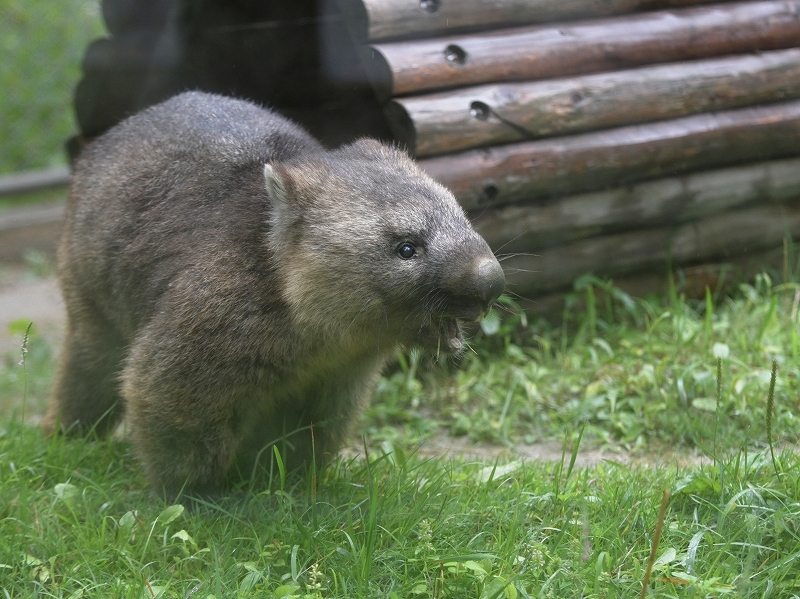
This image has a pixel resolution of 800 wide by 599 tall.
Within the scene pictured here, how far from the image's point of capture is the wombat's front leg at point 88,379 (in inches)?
181

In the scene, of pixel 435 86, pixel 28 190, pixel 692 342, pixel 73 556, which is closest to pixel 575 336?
pixel 692 342

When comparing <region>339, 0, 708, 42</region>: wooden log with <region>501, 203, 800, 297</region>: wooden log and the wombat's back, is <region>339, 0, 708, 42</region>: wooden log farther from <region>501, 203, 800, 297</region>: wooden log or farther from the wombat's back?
<region>501, 203, 800, 297</region>: wooden log

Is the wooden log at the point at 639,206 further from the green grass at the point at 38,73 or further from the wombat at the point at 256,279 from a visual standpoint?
the green grass at the point at 38,73

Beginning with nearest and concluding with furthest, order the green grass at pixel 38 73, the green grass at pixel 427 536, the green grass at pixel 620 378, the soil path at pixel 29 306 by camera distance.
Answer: the green grass at pixel 427 536, the green grass at pixel 620 378, the soil path at pixel 29 306, the green grass at pixel 38 73

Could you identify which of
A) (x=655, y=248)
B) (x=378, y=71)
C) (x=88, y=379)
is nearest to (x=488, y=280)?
(x=378, y=71)

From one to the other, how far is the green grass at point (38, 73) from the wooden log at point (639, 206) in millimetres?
6181

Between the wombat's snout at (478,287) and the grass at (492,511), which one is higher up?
the wombat's snout at (478,287)

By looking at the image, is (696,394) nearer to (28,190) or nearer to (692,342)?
(692,342)

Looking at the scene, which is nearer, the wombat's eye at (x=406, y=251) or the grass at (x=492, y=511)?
the grass at (x=492, y=511)

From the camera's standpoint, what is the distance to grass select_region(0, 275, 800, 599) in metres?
3.12

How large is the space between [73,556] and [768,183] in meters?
4.60

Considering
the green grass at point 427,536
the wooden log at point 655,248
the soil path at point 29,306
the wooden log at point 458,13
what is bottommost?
the soil path at point 29,306

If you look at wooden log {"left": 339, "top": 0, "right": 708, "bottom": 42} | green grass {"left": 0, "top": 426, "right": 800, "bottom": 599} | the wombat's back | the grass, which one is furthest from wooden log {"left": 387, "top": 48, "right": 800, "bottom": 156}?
green grass {"left": 0, "top": 426, "right": 800, "bottom": 599}

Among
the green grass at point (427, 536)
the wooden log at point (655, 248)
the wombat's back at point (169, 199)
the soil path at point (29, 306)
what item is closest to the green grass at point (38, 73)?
the soil path at point (29, 306)
